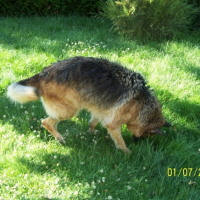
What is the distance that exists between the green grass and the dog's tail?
64 cm

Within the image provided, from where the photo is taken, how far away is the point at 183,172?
3.60m

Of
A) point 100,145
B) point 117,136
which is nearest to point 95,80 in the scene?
point 117,136

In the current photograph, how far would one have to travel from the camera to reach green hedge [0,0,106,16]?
9539mm

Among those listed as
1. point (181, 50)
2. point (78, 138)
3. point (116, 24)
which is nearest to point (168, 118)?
point (78, 138)

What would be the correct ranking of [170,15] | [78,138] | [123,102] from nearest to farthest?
[123,102], [78,138], [170,15]

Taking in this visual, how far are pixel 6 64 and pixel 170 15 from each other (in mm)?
4365

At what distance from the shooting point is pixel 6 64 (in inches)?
235

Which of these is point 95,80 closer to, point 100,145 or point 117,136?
point 117,136

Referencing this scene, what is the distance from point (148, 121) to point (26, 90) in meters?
1.76

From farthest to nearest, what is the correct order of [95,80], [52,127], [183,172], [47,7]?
1. [47,7]
2. [52,127]
3. [95,80]
4. [183,172]

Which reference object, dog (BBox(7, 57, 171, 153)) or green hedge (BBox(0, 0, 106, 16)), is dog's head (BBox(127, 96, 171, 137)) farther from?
green hedge (BBox(0, 0, 106, 16))

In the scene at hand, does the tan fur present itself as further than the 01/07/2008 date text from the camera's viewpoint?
Yes

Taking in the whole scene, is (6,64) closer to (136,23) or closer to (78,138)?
(78,138)

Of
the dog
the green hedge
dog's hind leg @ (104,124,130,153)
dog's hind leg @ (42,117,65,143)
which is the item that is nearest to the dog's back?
the dog
